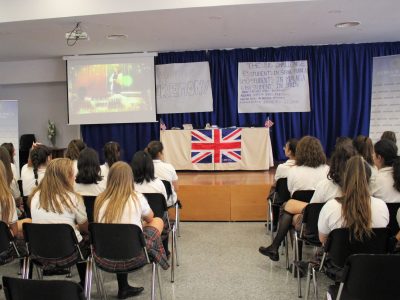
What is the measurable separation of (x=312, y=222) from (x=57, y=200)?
1.90 meters

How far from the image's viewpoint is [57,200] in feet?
9.00

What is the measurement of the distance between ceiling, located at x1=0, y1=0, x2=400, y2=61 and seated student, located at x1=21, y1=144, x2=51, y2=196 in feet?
6.83

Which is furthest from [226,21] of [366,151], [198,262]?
[198,262]

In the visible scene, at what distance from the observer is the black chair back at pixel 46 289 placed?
64.1 inches

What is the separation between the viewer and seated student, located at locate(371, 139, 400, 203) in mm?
2867

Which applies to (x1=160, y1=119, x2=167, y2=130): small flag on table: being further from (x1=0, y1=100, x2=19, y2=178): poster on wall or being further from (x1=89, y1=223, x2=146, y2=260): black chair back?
(x1=89, y1=223, x2=146, y2=260): black chair back

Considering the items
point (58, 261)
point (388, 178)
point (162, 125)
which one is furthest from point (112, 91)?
point (388, 178)

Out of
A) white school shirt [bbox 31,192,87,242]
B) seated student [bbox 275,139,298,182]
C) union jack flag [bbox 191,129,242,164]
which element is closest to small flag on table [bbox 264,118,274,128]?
union jack flag [bbox 191,129,242,164]

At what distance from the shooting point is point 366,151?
12.9 ft

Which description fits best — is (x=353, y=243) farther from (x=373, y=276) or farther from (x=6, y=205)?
(x=6, y=205)

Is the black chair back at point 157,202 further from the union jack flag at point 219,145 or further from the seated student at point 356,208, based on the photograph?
the union jack flag at point 219,145

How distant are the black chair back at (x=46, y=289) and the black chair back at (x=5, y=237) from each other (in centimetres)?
113

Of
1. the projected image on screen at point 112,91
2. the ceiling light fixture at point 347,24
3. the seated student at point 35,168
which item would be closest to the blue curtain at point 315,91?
the projected image on screen at point 112,91

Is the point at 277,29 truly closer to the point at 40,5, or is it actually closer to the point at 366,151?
the point at 366,151
